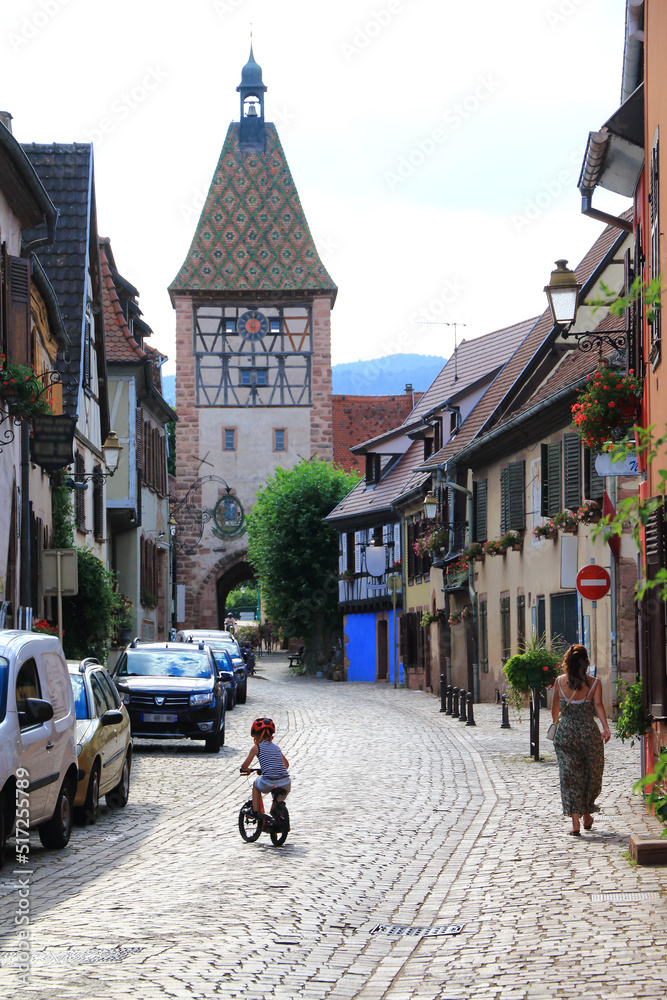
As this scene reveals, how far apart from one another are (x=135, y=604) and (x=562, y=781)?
29888 mm

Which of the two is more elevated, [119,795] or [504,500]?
[504,500]

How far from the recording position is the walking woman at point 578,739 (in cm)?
1096

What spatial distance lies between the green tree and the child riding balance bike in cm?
4343

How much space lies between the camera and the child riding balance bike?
35.2ft

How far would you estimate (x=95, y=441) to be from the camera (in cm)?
3225

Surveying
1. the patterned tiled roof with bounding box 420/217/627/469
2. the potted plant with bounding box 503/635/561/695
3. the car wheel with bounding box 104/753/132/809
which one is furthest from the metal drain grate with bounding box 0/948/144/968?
the patterned tiled roof with bounding box 420/217/627/469

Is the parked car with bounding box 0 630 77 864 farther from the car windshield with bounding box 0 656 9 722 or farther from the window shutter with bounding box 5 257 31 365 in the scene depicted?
the window shutter with bounding box 5 257 31 365

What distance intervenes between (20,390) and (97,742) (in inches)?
224

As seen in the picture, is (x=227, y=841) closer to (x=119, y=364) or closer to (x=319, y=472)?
(x=119, y=364)

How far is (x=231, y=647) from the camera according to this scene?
112ft

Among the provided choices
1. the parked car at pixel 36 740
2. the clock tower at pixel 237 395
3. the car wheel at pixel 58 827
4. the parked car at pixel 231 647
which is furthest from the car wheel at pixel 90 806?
the clock tower at pixel 237 395

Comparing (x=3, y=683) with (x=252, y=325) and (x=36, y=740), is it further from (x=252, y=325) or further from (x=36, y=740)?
(x=252, y=325)

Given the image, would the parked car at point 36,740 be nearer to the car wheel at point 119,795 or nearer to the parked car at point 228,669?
the car wheel at point 119,795

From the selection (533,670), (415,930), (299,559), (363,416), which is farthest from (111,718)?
(363,416)
